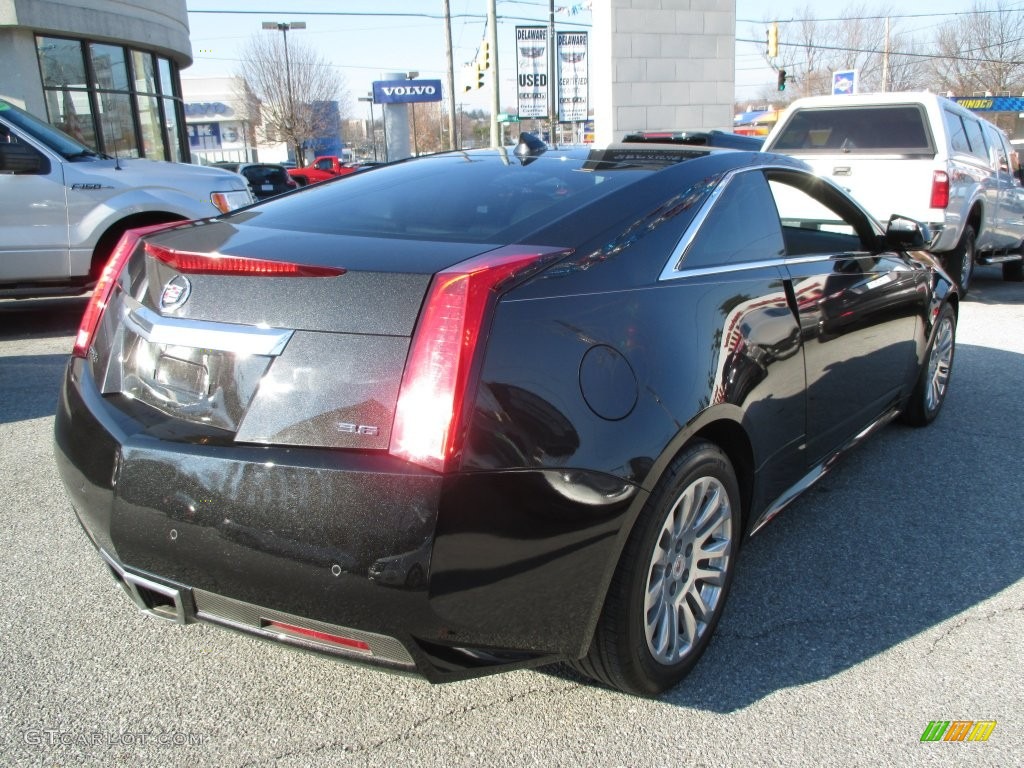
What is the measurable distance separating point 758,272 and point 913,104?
689 cm

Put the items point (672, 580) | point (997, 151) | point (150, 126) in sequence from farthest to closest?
point (150, 126), point (997, 151), point (672, 580)

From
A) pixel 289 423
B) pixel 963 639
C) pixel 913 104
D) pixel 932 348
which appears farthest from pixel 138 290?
pixel 913 104

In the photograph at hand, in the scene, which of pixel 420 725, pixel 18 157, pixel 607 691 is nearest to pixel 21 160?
pixel 18 157

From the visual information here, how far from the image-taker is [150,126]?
15.7m

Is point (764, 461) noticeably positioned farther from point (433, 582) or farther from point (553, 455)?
point (433, 582)

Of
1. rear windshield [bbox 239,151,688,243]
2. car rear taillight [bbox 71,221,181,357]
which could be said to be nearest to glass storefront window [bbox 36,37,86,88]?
rear windshield [bbox 239,151,688,243]

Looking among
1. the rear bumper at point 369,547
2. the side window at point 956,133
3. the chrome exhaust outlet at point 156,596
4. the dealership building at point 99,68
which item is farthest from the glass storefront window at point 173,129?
the rear bumper at point 369,547

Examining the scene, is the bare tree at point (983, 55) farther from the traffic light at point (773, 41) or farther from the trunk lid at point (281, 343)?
the trunk lid at point (281, 343)

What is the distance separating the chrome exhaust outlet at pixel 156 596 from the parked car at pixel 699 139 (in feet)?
16.8

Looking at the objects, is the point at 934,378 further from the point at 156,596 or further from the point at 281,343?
the point at 156,596

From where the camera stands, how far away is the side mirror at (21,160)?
6.87 m

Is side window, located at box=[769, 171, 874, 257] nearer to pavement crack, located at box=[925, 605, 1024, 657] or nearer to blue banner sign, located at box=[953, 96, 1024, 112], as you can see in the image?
pavement crack, located at box=[925, 605, 1024, 657]

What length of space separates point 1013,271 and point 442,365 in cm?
1161

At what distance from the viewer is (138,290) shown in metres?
2.50
